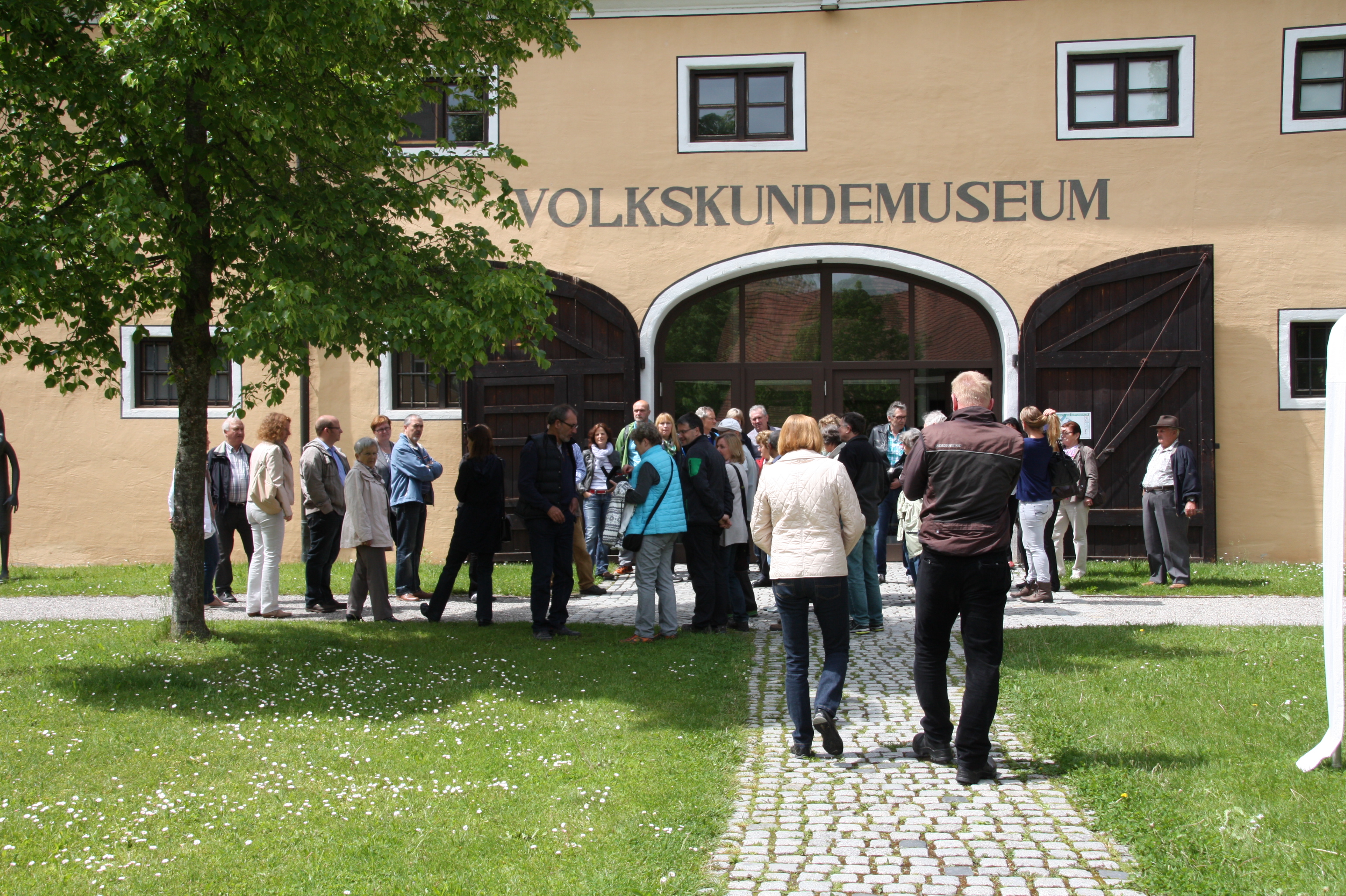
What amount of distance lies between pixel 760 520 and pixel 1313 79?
1053 centimetres

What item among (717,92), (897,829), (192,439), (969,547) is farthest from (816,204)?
(897,829)

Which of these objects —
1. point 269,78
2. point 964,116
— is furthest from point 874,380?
point 269,78

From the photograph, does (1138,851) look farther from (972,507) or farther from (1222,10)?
(1222,10)

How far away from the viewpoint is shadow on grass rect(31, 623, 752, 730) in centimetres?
639

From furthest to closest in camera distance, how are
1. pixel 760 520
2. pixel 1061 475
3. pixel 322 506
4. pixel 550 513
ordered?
1. pixel 1061 475
2. pixel 322 506
3. pixel 550 513
4. pixel 760 520

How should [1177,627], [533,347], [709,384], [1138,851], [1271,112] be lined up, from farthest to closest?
1. [709,384]
2. [1271,112]
3. [1177,627]
4. [533,347]
5. [1138,851]

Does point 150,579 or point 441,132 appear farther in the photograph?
point 441,132

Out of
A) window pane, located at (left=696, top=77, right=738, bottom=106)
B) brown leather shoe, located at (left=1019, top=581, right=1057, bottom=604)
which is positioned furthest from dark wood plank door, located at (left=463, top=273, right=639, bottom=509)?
brown leather shoe, located at (left=1019, top=581, right=1057, bottom=604)

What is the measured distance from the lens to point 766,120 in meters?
13.2

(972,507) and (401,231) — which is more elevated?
(401,231)

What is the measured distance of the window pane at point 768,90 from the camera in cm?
1315

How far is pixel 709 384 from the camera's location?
13398mm

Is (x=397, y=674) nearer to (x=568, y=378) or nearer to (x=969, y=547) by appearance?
(x=969, y=547)

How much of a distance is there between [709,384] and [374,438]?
15.9ft
